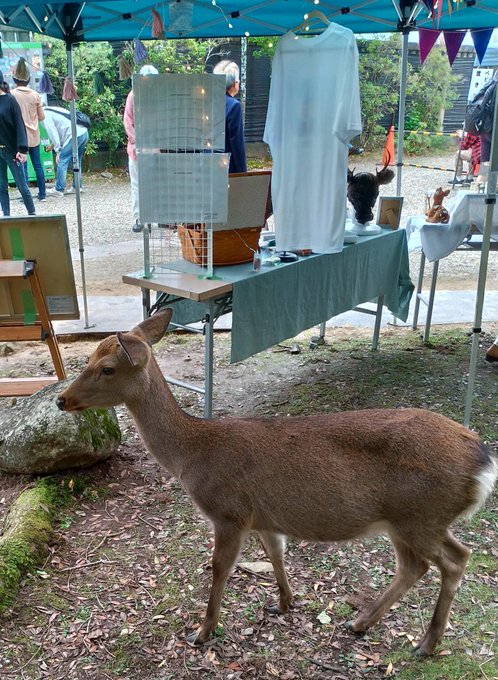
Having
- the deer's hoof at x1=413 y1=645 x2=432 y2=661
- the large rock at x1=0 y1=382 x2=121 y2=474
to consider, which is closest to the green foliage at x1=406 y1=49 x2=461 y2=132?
the large rock at x1=0 y1=382 x2=121 y2=474

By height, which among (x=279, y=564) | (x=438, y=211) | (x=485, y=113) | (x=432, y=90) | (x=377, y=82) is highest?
(x=377, y=82)

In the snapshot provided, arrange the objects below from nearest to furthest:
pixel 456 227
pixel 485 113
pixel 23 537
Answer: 1. pixel 23 537
2. pixel 456 227
3. pixel 485 113

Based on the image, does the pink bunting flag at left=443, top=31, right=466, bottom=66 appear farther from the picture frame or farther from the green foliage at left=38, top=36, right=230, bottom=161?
the green foliage at left=38, top=36, right=230, bottom=161

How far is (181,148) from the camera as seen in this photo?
398 cm

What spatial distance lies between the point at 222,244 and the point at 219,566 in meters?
2.39

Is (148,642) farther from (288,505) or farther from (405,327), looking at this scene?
(405,327)

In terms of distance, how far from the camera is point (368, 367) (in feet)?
19.3

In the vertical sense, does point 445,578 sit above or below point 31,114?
below

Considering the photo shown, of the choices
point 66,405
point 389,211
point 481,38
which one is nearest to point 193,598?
point 66,405

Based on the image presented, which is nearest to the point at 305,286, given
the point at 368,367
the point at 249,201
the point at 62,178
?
the point at 249,201

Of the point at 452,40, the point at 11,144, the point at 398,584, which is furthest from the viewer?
the point at 11,144

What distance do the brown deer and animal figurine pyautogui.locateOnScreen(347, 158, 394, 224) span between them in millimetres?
3259

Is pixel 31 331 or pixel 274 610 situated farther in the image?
pixel 31 331

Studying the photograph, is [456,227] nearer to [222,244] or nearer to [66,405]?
[222,244]
